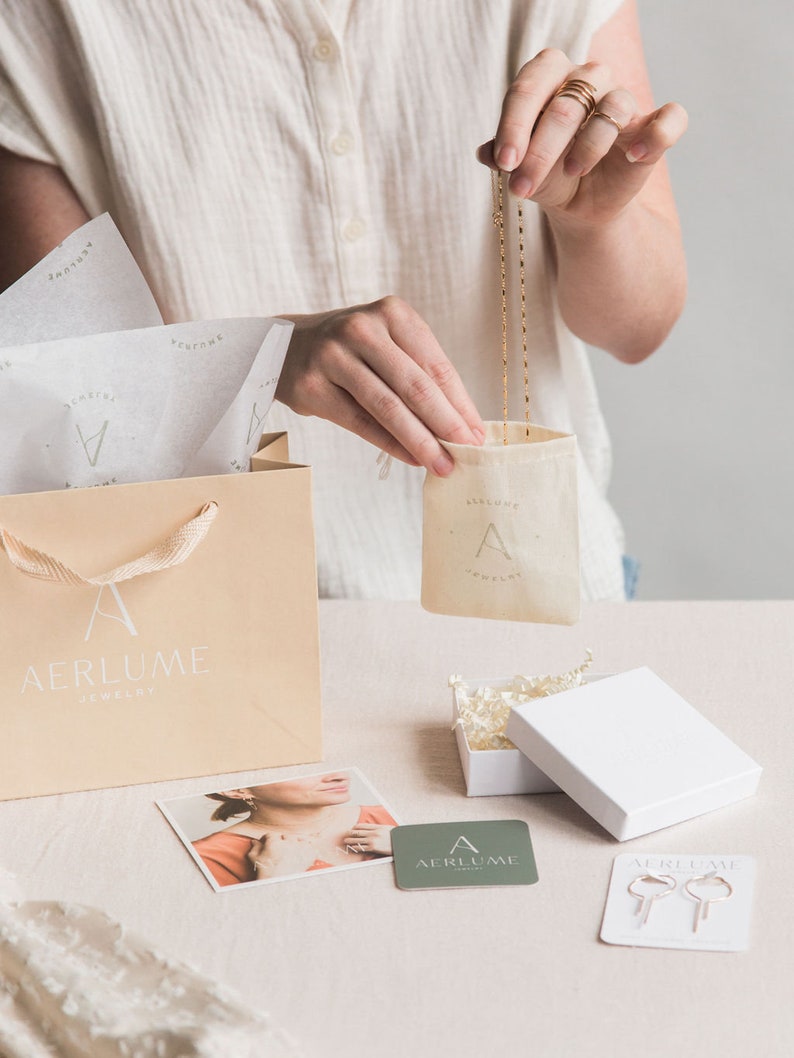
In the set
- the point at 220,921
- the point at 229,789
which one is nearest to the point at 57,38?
the point at 229,789

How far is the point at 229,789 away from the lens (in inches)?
29.2

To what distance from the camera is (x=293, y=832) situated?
0.69m

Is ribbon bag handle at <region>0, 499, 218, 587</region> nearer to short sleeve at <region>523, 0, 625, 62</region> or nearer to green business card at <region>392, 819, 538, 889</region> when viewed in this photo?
green business card at <region>392, 819, 538, 889</region>

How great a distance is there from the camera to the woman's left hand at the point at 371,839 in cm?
67

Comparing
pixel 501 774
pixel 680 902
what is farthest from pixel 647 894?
pixel 501 774

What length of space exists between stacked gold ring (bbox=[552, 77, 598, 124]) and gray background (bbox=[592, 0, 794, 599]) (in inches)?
43.4

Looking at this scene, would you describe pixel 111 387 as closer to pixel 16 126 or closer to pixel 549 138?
pixel 549 138

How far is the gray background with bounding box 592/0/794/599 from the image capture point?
5.85 feet

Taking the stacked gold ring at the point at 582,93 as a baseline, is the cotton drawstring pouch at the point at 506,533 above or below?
below

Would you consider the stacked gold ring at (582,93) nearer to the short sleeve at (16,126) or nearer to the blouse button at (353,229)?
the blouse button at (353,229)

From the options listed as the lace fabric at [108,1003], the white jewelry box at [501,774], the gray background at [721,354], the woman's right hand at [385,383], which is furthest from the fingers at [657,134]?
the gray background at [721,354]

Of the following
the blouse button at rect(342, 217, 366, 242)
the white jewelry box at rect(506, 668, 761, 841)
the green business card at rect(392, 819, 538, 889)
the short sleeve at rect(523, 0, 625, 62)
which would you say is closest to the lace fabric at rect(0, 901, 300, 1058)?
the green business card at rect(392, 819, 538, 889)

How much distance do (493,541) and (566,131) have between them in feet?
0.96

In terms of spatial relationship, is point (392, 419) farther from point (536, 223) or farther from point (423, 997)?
point (536, 223)
